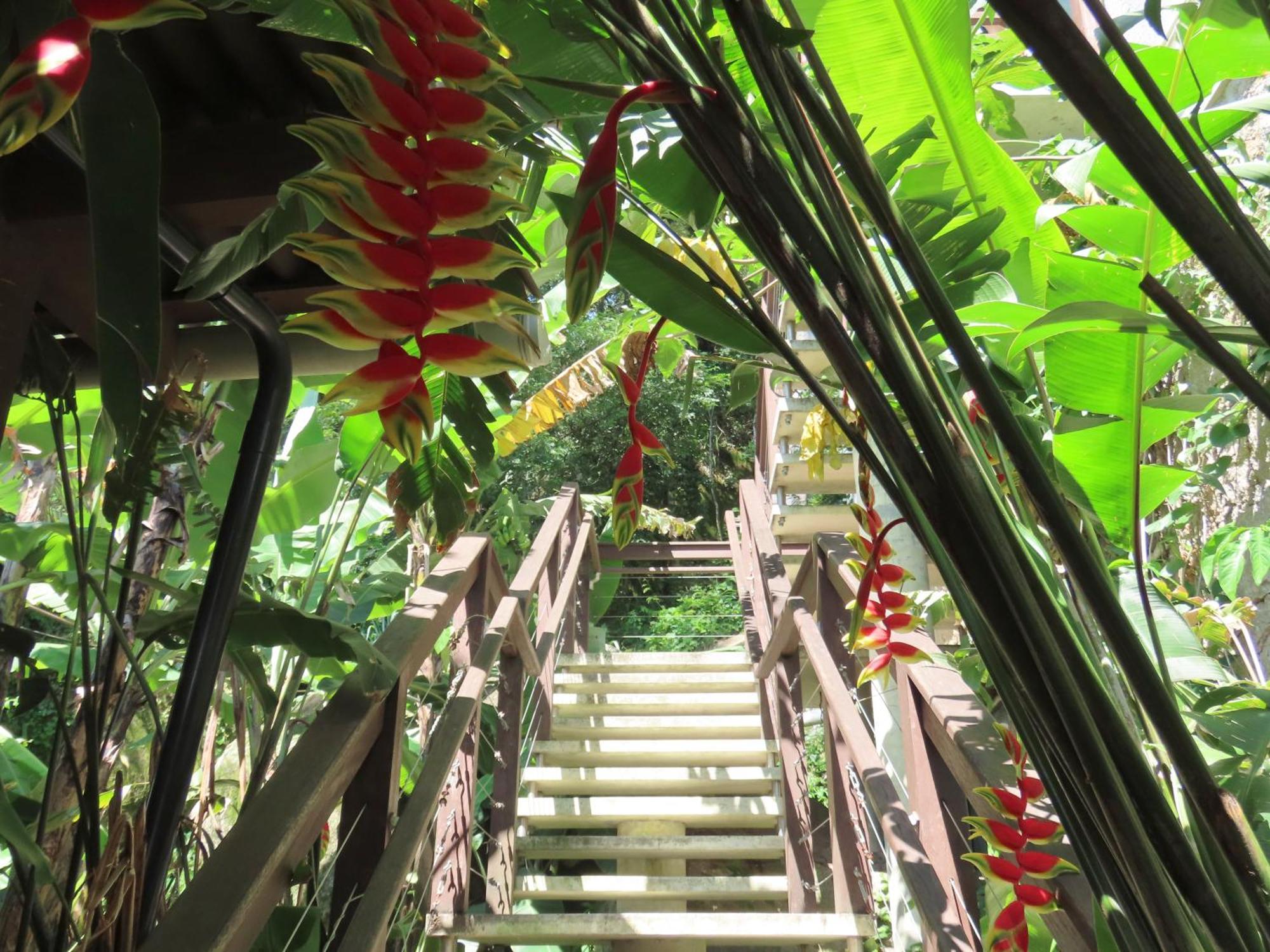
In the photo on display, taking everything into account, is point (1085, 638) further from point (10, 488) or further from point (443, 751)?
point (10, 488)

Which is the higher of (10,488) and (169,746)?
(10,488)

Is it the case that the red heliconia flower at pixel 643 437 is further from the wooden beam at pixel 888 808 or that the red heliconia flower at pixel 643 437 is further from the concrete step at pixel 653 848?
the concrete step at pixel 653 848

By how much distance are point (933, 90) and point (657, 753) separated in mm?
2763

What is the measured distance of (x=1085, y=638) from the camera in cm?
48

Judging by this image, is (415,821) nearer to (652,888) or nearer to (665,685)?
(652,888)

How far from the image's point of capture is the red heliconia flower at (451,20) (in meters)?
0.39

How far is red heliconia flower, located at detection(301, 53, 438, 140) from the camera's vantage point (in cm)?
34

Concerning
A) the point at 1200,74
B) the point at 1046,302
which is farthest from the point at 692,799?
the point at 1200,74

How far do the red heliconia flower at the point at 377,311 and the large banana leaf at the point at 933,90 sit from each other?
528mm

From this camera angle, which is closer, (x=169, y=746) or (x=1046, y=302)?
(x=1046, y=302)

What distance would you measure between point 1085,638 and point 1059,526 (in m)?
0.14

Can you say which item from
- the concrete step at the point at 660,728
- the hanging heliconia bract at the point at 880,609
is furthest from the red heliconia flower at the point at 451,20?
the concrete step at the point at 660,728

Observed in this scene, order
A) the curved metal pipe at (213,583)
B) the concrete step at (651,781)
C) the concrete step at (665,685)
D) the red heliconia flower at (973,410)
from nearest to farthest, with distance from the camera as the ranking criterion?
the red heliconia flower at (973,410) < the curved metal pipe at (213,583) < the concrete step at (651,781) < the concrete step at (665,685)

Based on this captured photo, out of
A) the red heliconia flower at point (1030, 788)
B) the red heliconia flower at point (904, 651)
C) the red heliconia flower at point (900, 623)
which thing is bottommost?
the red heliconia flower at point (1030, 788)
